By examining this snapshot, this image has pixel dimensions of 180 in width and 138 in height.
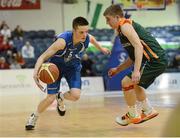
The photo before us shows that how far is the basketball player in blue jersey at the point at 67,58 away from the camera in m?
5.13

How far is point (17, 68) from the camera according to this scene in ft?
49.2

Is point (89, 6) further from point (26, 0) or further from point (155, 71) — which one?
point (155, 71)

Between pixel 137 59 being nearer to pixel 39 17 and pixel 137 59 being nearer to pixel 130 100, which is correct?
pixel 130 100

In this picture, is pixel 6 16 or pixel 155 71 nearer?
pixel 155 71

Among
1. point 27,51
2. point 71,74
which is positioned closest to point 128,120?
point 71,74

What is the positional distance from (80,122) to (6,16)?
13.0 meters

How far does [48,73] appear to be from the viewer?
4.95m

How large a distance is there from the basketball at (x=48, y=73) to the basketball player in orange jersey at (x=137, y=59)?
83 centimetres

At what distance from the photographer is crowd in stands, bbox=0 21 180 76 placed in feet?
50.4

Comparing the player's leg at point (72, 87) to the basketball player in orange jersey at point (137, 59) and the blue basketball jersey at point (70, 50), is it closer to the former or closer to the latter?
the blue basketball jersey at point (70, 50)

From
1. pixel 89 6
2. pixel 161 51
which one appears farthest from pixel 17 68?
pixel 161 51

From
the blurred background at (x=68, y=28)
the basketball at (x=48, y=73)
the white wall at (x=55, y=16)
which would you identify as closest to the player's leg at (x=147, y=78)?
the basketball at (x=48, y=73)

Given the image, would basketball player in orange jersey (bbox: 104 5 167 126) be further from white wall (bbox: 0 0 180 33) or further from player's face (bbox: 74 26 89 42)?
white wall (bbox: 0 0 180 33)

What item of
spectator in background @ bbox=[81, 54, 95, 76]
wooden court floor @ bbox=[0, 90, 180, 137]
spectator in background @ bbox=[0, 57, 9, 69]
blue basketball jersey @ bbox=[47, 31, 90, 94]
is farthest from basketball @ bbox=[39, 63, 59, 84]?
spectator in background @ bbox=[0, 57, 9, 69]
